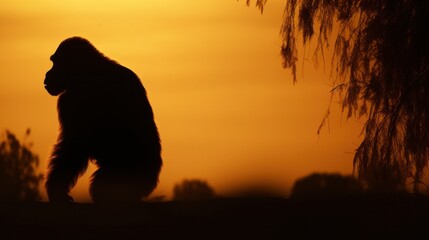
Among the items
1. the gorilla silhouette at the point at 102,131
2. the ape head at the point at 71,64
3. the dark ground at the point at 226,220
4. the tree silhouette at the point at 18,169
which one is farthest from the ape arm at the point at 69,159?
the tree silhouette at the point at 18,169

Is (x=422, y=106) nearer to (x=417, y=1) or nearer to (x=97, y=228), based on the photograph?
(x=417, y=1)

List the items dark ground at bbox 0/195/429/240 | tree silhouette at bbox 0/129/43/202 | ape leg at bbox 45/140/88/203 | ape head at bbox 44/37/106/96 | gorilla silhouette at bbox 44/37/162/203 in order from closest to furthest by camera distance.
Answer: dark ground at bbox 0/195/429/240, gorilla silhouette at bbox 44/37/162/203, ape leg at bbox 45/140/88/203, ape head at bbox 44/37/106/96, tree silhouette at bbox 0/129/43/202

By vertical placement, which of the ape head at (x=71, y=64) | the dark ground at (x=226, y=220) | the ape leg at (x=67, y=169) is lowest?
the dark ground at (x=226, y=220)

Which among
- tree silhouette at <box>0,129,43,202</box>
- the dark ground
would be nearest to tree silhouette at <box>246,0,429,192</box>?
the dark ground

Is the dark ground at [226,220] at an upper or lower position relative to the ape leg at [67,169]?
lower

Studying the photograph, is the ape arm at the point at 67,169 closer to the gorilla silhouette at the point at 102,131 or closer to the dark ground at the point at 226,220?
the gorilla silhouette at the point at 102,131

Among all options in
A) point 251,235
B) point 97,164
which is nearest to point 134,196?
point 97,164

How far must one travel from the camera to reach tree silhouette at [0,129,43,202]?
19.5 meters

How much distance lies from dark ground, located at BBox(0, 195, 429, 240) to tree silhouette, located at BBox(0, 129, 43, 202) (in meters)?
10.3

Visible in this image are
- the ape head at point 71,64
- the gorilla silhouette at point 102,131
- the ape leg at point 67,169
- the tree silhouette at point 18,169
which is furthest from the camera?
the tree silhouette at point 18,169

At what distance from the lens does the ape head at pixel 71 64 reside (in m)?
11.8

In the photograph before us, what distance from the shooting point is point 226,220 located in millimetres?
8961

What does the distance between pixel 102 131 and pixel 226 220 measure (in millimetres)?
Answer: 2773

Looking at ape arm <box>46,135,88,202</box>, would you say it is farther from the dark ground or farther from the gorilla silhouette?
the dark ground
